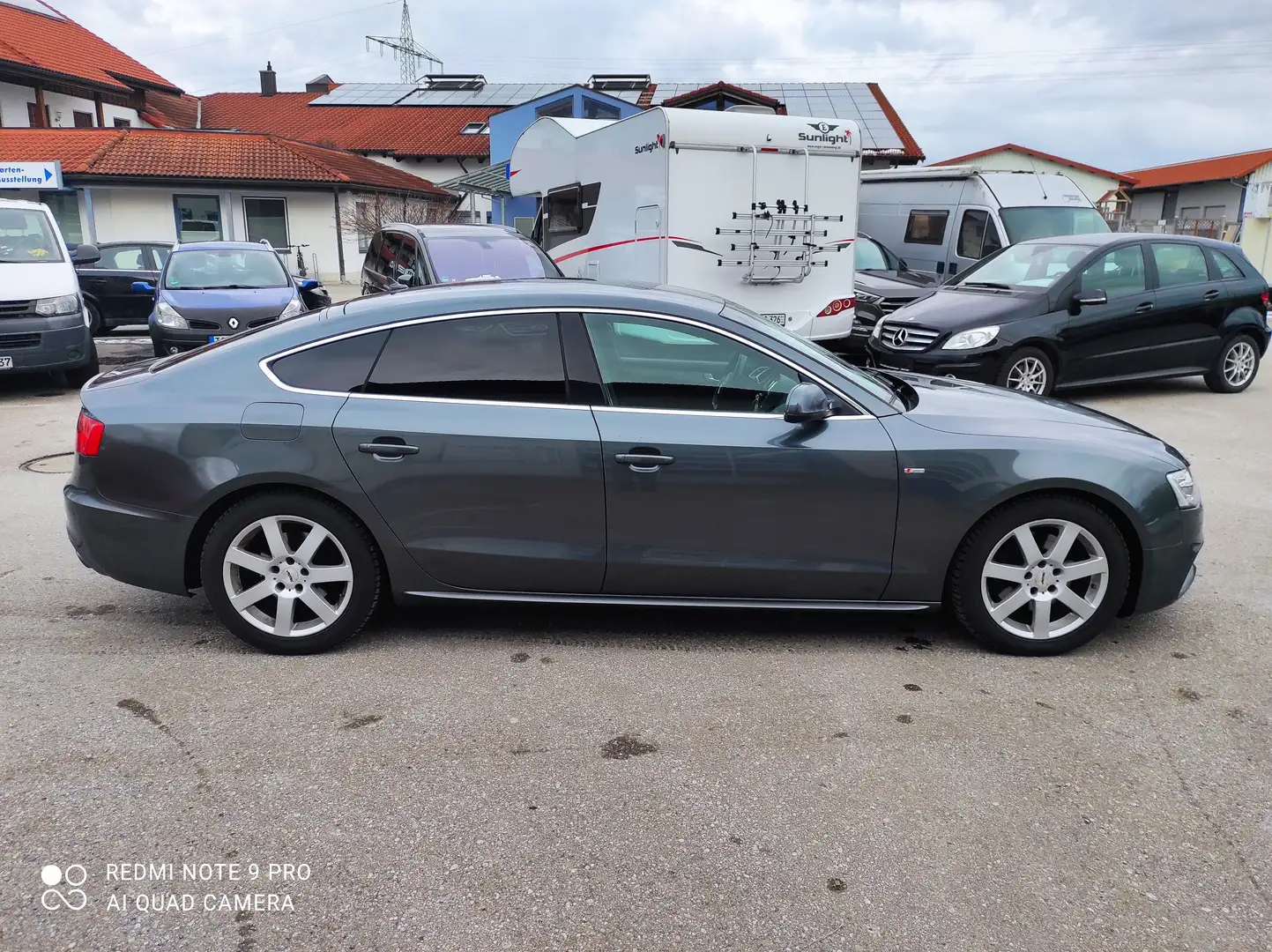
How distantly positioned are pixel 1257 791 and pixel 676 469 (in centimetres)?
228

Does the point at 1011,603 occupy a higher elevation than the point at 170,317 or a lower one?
lower

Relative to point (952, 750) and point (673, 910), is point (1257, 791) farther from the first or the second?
point (673, 910)

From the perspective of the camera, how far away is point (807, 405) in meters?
4.10

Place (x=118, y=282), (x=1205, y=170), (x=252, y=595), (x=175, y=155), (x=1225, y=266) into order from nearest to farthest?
(x=252, y=595), (x=1225, y=266), (x=118, y=282), (x=175, y=155), (x=1205, y=170)

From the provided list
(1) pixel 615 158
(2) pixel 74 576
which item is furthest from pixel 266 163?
(2) pixel 74 576

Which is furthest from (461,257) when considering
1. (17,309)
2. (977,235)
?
(977,235)

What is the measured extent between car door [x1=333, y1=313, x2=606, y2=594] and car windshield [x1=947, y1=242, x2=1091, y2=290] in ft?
24.8

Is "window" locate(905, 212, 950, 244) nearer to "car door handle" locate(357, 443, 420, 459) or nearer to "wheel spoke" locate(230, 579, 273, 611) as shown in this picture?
"car door handle" locate(357, 443, 420, 459)

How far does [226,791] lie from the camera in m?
3.25

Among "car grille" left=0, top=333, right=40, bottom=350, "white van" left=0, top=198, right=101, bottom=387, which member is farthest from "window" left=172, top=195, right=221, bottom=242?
"car grille" left=0, top=333, right=40, bottom=350

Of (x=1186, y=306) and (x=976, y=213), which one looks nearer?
(x=1186, y=306)

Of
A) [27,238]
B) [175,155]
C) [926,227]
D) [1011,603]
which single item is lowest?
[1011,603]

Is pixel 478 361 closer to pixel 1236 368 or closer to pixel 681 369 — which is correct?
pixel 681 369

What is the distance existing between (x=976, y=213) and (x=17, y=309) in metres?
12.6
